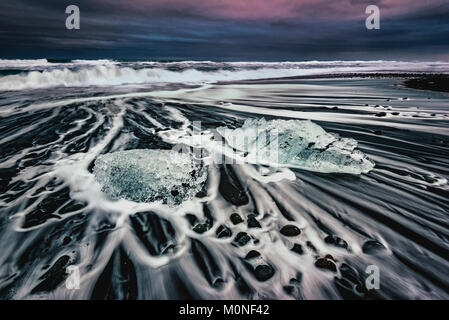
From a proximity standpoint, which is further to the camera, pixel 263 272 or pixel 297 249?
pixel 297 249

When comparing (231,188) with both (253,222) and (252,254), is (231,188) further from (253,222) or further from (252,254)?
(252,254)

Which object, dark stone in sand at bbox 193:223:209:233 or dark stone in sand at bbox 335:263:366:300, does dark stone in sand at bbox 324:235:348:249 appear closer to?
dark stone in sand at bbox 335:263:366:300

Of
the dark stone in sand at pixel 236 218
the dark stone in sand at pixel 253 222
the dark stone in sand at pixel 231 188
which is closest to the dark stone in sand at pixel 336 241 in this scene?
the dark stone in sand at pixel 253 222

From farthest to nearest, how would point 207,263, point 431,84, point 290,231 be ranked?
point 431,84, point 290,231, point 207,263

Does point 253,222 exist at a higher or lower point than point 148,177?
lower

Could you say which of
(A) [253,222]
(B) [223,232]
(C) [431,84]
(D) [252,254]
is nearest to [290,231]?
(A) [253,222]
